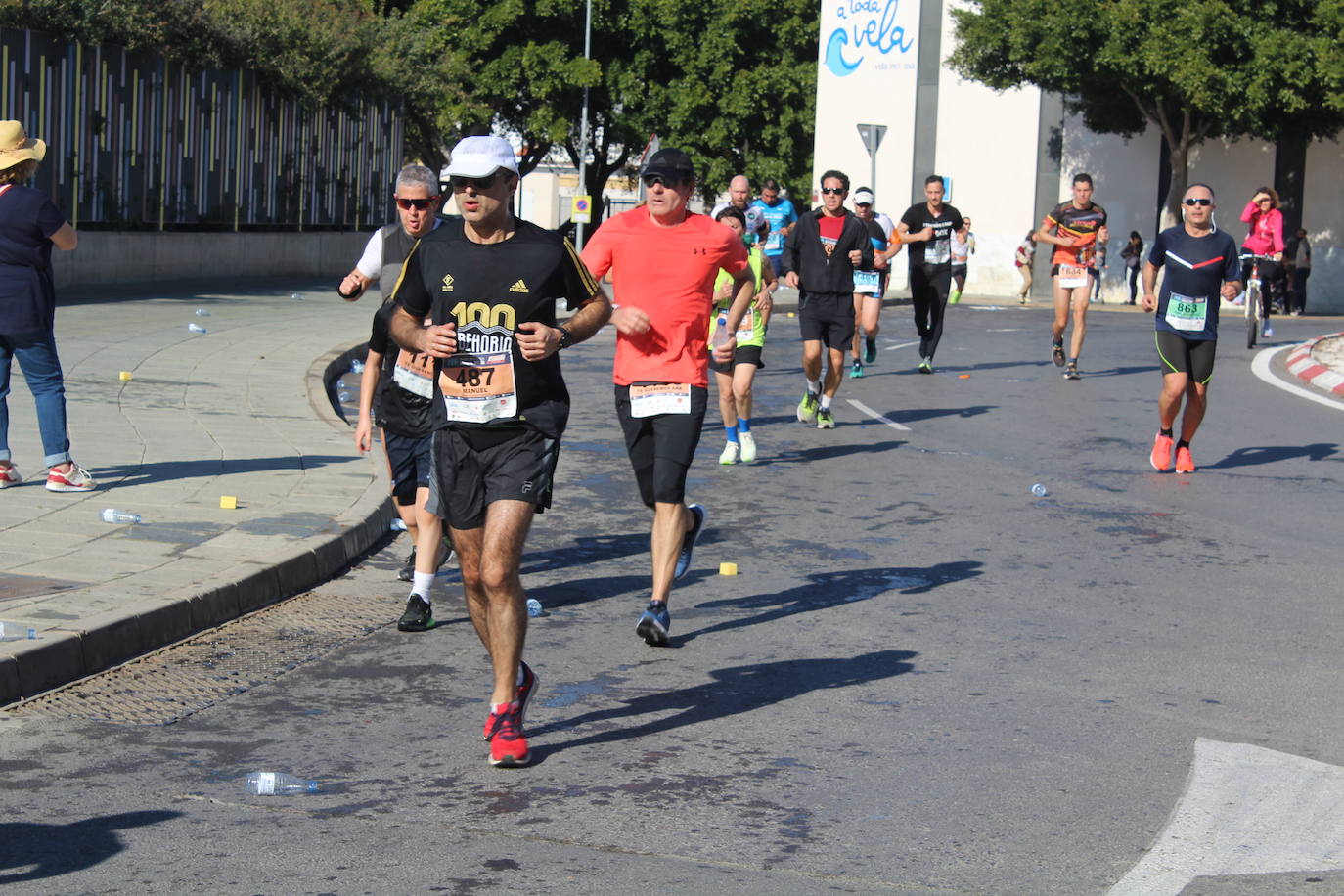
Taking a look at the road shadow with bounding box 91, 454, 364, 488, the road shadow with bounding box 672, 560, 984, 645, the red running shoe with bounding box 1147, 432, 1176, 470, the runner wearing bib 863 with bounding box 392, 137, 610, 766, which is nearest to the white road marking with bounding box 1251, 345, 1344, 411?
the red running shoe with bounding box 1147, 432, 1176, 470

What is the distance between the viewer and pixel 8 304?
30.1 feet

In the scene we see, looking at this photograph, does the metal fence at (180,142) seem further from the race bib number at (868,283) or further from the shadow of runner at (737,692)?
the shadow of runner at (737,692)

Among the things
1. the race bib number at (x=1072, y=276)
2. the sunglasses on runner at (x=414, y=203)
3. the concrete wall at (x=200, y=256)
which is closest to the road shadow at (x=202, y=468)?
the sunglasses on runner at (x=414, y=203)

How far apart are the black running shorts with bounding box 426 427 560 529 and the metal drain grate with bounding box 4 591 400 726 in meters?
1.20

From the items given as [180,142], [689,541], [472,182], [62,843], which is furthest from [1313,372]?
[62,843]

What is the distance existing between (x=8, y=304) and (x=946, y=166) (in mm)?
35456

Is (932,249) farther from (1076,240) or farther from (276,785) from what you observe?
(276,785)

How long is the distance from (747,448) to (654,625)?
16.5 ft

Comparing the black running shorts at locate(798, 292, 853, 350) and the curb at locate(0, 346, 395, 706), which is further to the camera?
the black running shorts at locate(798, 292, 853, 350)

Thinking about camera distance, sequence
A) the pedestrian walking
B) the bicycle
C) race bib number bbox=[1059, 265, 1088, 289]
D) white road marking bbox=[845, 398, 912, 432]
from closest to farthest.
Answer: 1. the pedestrian walking
2. white road marking bbox=[845, 398, 912, 432]
3. race bib number bbox=[1059, 265, 1088, 289]
4. the bicycle

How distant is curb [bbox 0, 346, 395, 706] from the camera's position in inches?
238

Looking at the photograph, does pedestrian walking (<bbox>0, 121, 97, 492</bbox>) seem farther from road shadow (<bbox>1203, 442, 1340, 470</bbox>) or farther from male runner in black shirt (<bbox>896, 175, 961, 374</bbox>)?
male runner in black shirt (<bbox>896, 175, 961, 374</bbox>)

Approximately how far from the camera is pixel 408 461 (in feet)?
24.8

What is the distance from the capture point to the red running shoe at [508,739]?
536 cm
